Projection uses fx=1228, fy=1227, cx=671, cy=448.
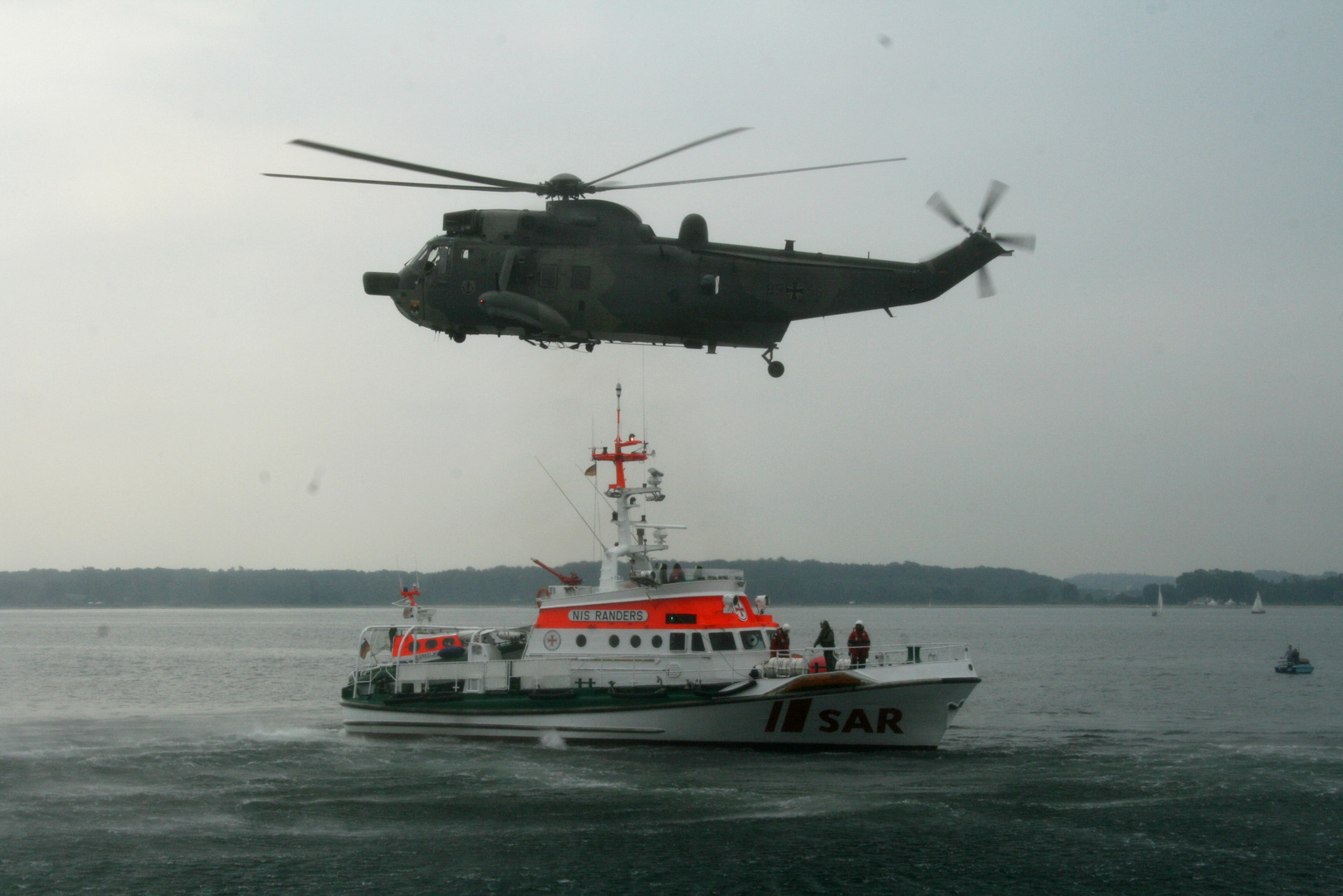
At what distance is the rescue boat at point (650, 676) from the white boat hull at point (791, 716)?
3cm

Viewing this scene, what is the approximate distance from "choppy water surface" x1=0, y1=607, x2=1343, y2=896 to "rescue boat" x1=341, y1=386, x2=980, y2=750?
610 millimetres

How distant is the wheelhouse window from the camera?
26922 millimetres

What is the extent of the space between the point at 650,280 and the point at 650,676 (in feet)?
36.9

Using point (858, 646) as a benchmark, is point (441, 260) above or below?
above

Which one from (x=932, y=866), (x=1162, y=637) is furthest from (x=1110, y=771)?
(x=1162, y=637)

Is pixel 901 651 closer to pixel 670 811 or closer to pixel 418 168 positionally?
pixel 670 811

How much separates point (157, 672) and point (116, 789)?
3978 centimetres

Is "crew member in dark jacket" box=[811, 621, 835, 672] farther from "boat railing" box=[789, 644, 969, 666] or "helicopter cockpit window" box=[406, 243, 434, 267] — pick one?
"helicopter cockpit window" box=[406, 243, 434, 267]

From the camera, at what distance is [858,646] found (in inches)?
1000

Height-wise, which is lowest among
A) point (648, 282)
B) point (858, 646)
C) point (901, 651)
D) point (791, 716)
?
point (791, 716)

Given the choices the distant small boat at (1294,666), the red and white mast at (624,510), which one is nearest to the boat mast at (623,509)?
the red and white mast at (624,510)

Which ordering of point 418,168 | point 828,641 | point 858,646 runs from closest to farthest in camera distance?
point 418,168 < point 858,646 < point 828,641

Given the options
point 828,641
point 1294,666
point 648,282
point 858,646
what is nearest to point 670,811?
point 858,646

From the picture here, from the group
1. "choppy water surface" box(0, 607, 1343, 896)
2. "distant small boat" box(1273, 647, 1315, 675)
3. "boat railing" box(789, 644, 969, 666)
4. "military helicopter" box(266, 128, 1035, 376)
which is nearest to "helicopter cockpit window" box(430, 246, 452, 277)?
"military helicopter" box(266, 128, 1035, 376)
